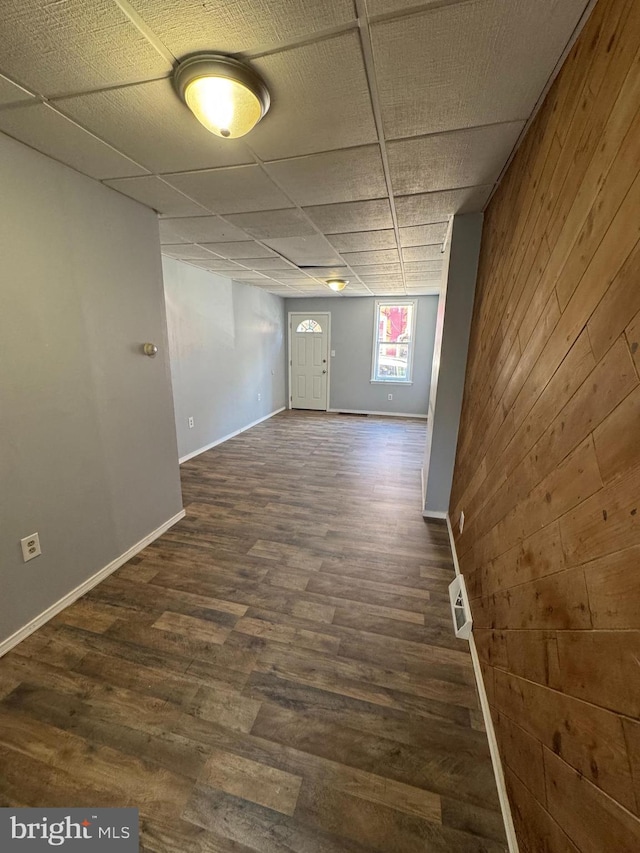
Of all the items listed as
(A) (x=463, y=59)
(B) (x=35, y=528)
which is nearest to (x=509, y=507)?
(A) (x=463, y=59)

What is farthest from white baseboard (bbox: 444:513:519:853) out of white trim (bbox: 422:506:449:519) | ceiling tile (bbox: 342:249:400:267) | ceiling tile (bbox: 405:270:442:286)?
ceiling tile (bbox: 405:270:442:286)

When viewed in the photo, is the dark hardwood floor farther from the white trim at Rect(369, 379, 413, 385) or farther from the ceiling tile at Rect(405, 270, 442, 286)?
the white trim at Rect(369, 379, 413, 385)

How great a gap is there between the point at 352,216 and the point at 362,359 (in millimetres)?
4211

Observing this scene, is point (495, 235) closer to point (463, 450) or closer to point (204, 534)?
point (463, 450)

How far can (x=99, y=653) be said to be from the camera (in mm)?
1529

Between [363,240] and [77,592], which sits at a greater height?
[363,240]

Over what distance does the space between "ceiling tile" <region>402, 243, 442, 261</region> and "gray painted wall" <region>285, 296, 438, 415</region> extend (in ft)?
8.90

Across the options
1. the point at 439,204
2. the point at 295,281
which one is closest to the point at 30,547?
the point at 439,204

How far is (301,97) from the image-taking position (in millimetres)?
Answer: 1177

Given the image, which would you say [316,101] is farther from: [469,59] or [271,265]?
[271,265]

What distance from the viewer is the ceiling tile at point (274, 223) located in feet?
7.41

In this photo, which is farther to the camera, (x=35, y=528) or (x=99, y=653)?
(x=35, y=528)

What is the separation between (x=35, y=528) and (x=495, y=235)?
9.70ft

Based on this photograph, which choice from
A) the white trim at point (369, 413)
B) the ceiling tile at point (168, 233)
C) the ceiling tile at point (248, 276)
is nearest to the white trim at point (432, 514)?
the ceiling tile at point (168, 233)
